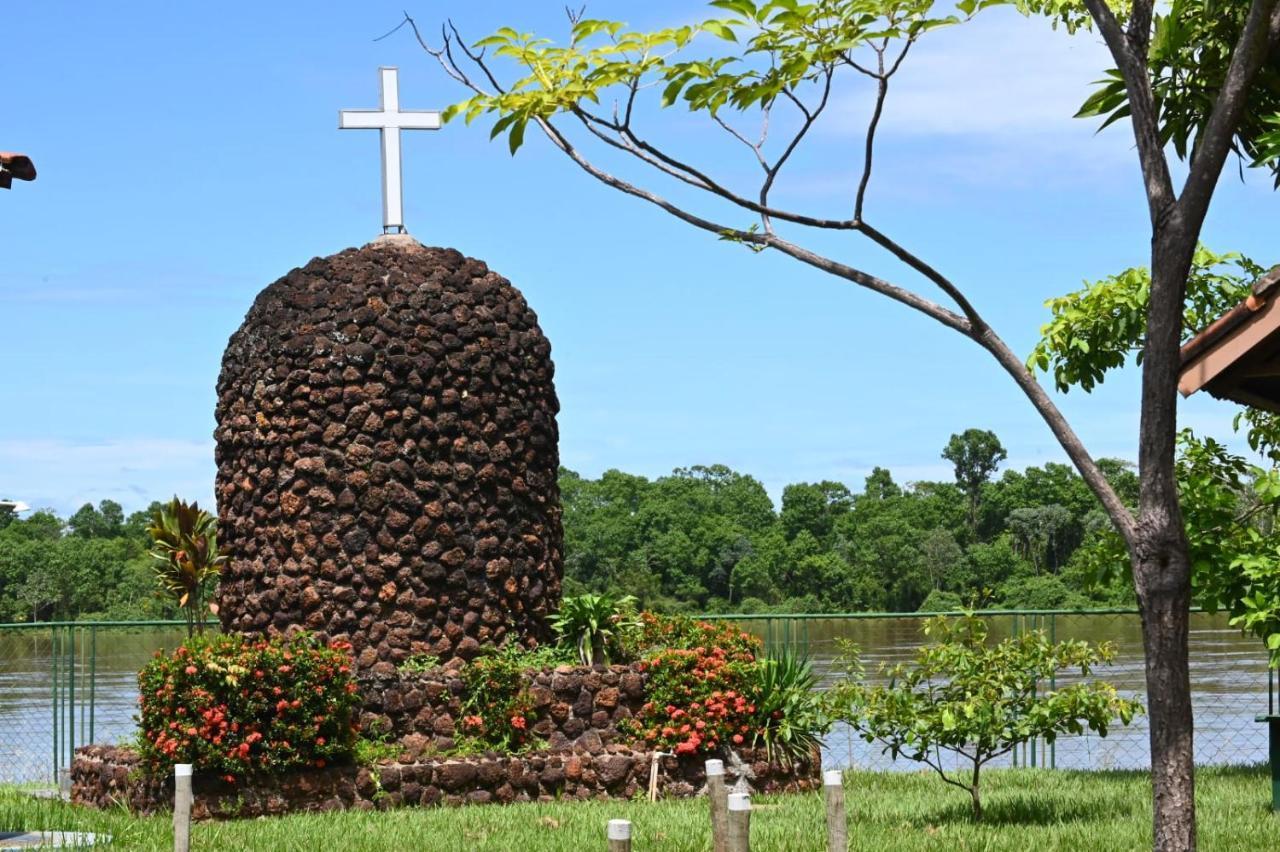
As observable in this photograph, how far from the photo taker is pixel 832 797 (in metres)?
8.05

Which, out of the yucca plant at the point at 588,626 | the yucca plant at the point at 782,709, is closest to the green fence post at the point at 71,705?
the yucca plant at the point at 588,626

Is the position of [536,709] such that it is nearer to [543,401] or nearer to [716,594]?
[543,401]

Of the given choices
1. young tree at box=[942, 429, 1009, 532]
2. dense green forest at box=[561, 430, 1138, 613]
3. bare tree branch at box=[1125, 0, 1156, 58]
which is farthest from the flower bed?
young tree at box=[942, 429, 1009, 532]

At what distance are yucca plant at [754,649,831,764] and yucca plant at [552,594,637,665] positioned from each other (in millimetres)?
1555

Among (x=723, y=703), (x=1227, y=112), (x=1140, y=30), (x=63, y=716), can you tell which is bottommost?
(x=63, y=716)

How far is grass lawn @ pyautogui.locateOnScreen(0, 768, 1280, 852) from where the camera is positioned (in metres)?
10.5

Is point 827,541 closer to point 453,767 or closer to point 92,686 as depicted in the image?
point 92,686

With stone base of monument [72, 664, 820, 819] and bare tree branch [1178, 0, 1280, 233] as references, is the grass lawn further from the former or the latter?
bare tree branch [1178, 0, 1280, 233]

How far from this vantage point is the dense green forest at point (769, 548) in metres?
44.0

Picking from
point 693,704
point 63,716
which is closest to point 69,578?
point 63,716

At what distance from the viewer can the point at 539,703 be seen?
1470 cm

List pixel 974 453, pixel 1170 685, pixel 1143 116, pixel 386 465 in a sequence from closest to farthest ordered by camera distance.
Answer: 1. pixel 1170 685
2. pixel 1143 116
3. pixel 386 465
4. pixel 974 453

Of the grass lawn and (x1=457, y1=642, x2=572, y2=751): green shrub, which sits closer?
the grass lawn

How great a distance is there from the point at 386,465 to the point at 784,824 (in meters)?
5.52
